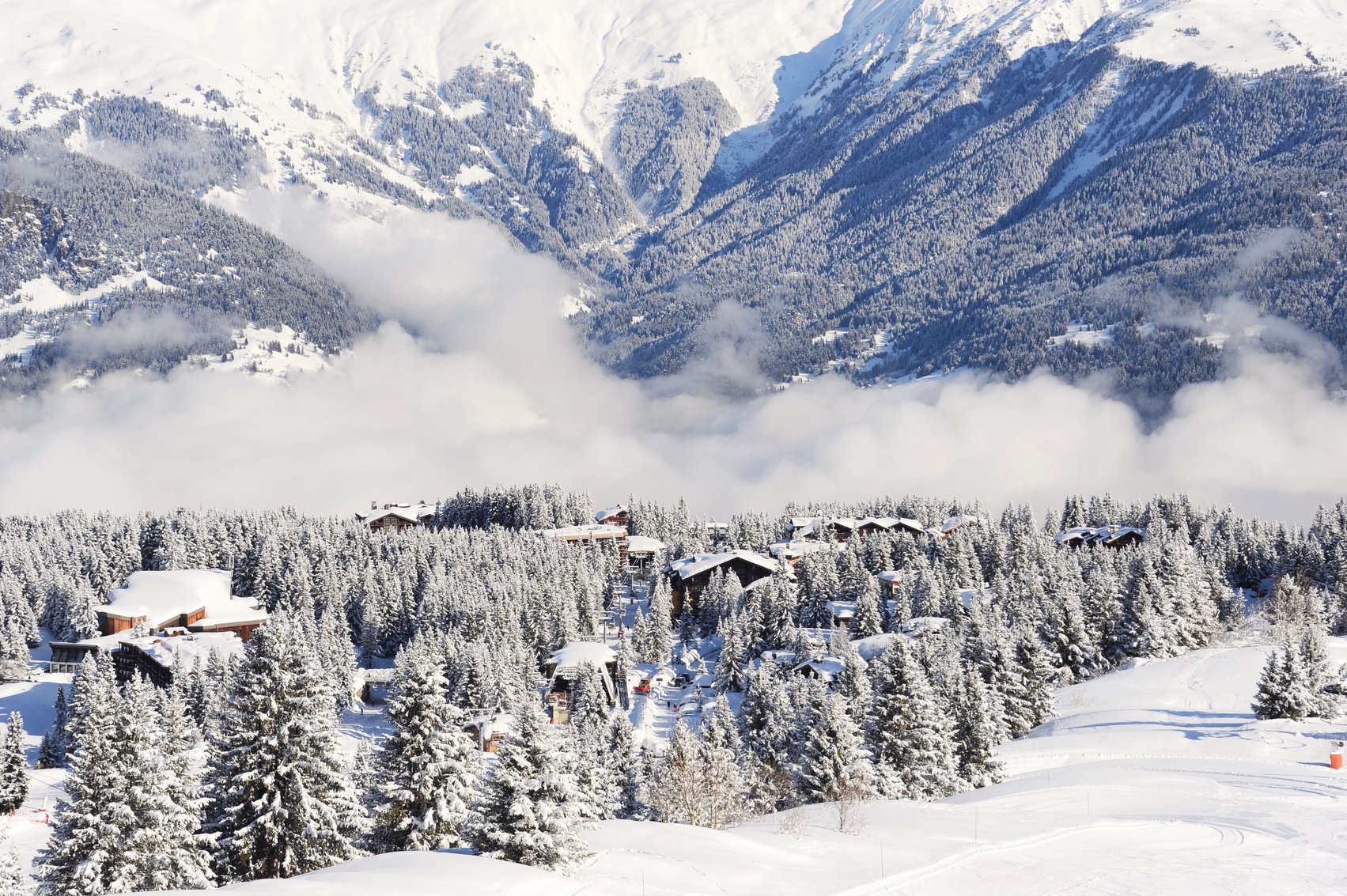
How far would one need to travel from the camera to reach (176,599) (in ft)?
466

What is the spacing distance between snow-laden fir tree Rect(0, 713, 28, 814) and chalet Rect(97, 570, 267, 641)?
53328 mm

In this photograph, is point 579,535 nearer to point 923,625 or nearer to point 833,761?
point 923,625

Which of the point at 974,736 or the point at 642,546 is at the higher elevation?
the point at 642,546

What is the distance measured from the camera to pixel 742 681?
4432 inches

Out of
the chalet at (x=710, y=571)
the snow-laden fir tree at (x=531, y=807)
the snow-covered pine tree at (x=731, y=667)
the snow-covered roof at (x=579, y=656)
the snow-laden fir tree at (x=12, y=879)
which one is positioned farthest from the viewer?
the chalet at (x=710, y=571)

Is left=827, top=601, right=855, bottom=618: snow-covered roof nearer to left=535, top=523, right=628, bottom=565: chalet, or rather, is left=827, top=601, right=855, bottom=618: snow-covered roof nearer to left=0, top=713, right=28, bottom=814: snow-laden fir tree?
left=535, top=523, right=628, bottom=565: chalet

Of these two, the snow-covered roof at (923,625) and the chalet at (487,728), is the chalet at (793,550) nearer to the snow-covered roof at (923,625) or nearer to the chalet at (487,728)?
the snow-covered roof at (923,625)

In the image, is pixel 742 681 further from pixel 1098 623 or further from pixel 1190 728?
pixel 1190 728

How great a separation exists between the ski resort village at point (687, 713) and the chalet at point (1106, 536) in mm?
725

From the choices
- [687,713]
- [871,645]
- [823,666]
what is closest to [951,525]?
[871,645]

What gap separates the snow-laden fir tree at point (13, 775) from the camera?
76.8 m

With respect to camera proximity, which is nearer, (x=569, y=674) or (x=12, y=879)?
(x=12, y=879)

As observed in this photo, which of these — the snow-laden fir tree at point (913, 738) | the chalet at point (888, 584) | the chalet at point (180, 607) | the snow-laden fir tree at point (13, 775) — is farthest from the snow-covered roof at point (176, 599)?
the snow-laden fir tree at point (913, 738)

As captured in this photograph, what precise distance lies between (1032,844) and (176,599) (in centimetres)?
12526
